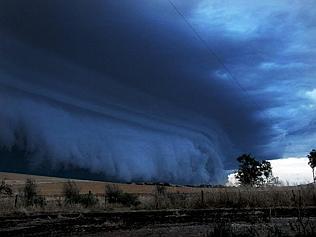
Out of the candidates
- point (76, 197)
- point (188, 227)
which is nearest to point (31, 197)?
point (76, 197)

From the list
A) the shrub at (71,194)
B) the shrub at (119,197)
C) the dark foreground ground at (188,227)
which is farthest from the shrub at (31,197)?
the dark foreground ground at (188,227)

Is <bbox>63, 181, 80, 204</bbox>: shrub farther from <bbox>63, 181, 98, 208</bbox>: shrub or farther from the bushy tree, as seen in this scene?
the bushy tree

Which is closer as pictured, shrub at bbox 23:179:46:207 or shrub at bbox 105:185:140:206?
shrub at bbox 23:179:46:207

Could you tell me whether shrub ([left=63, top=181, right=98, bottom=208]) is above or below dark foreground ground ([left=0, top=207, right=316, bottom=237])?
above

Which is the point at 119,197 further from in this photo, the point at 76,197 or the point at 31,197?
the point at 31,197

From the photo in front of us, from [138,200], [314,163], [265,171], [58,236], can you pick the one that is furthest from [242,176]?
[58,236]

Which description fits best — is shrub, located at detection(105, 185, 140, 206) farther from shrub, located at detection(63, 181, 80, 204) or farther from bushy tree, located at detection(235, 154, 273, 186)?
bushy tree, located at detection(235, 154, 273, 186)

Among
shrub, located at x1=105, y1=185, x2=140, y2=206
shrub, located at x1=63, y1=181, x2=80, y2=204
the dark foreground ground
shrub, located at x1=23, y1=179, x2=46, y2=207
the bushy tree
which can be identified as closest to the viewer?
the dark foreground ground

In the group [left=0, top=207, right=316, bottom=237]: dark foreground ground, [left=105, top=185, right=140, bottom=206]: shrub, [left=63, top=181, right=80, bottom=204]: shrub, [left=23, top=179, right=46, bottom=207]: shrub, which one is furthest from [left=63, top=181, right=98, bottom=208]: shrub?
[left=0, top=207, right=316, bottom=237]: dark foreground ground

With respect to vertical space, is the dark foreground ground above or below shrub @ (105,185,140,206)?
below

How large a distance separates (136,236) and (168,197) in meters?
31.7

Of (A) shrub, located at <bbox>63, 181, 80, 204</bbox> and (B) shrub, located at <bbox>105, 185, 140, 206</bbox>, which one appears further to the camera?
(B) shrub, located at <bbox>105, 185, 140, 206</bbox>

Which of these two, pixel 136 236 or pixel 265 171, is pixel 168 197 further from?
pixel 265 171

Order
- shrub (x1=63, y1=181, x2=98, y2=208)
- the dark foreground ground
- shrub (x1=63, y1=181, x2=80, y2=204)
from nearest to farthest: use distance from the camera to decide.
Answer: the dark foreground ground → shrub (x1=63, y1=181, x2=98, y2=208) → shrub (x1=63, y1=181, x2=80, y2=204)
